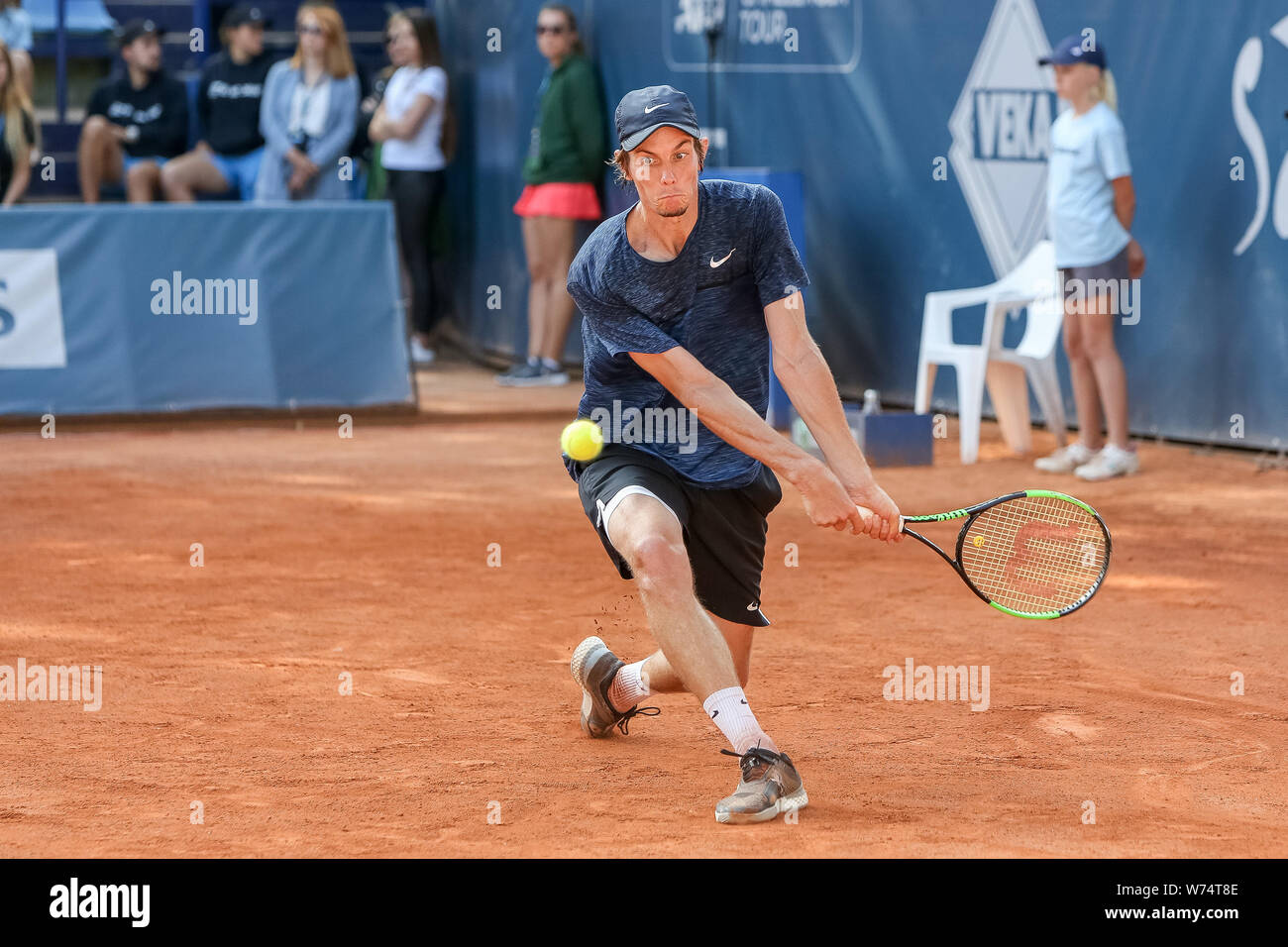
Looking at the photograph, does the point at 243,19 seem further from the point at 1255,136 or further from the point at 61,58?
the point at 1255,136

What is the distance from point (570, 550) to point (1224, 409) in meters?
3.84

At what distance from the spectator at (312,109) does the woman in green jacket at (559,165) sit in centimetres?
151

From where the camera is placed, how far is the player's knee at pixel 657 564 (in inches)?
152

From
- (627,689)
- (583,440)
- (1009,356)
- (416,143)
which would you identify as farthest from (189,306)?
(583,440)

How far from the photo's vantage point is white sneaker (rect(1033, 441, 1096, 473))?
8.70 meters

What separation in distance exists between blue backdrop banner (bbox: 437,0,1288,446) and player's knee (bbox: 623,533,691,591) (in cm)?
565

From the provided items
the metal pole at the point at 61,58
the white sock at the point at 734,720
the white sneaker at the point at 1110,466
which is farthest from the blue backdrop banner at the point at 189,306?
the white sock at the point at 734,720

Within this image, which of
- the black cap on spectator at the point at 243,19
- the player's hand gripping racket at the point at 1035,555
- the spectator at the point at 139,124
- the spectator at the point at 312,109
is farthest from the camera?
the spectator at the point at 139,124

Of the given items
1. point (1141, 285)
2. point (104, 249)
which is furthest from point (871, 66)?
point (104, 249)

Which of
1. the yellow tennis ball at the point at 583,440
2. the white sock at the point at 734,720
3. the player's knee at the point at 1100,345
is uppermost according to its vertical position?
the yellow tennis ball at the point at 583,440

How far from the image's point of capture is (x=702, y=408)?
394cm

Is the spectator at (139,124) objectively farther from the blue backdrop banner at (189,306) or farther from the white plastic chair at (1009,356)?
the white plastic chair at (1009,356)

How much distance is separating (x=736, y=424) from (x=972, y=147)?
272 inches

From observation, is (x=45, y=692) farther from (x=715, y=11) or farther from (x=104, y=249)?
(x=715, y=11)
